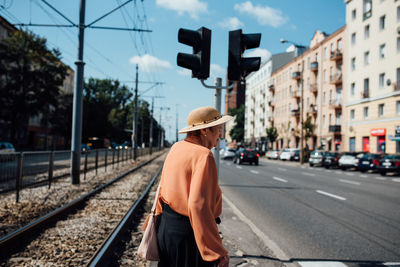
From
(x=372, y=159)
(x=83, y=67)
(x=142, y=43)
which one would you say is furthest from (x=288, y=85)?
(x=83, y=67)

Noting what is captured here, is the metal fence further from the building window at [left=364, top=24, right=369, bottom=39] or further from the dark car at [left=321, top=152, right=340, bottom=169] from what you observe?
the building window at [left=364, top=24, right=369, bottom=39]

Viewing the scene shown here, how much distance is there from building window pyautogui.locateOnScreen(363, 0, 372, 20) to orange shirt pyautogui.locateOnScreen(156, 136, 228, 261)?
3980 centimetres

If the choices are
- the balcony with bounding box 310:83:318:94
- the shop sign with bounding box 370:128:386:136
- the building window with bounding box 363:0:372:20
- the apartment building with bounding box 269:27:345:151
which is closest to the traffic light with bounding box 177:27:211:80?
the apartment building with bounding box 269:27:345:151

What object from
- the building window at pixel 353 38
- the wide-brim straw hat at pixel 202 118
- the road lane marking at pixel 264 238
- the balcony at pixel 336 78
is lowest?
the road lane marking at pixel 264 238

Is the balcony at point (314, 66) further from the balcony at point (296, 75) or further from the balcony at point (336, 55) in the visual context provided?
the balcony at point (336, 55)

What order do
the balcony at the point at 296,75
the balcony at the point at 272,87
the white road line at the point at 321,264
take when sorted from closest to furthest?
1. the white road line at the point at 321,264
2. the balcony at the point at 296,75
3. the balcony at the point at 272,87

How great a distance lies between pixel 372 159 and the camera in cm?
2391

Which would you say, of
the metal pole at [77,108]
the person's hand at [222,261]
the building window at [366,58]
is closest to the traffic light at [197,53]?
the person's hand at [222,261]

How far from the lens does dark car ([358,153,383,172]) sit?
76.6ft

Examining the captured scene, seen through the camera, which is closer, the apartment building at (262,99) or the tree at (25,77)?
the tree at (25,77)

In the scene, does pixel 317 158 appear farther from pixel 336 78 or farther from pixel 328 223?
pixel 328 223

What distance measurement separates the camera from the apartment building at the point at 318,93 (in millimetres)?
42875

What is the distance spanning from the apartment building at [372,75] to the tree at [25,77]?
3383 cm

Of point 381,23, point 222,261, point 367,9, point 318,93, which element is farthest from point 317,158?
point 222,261
